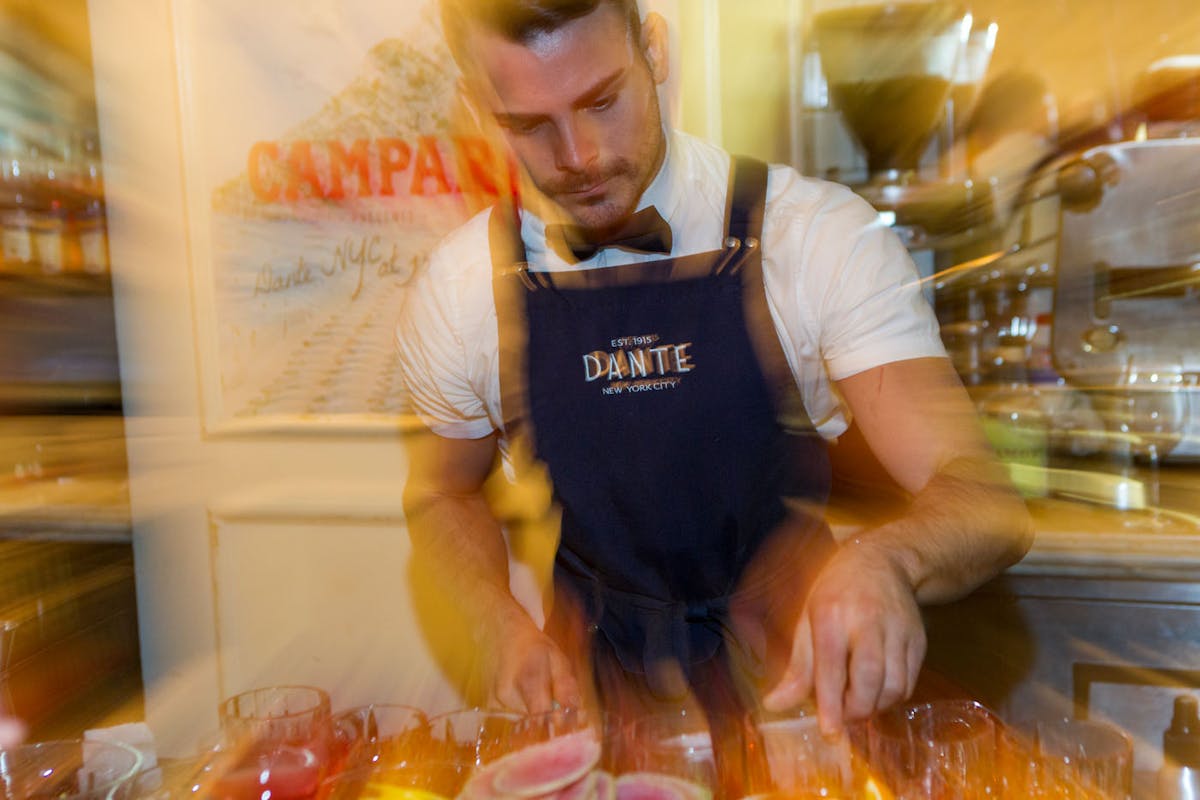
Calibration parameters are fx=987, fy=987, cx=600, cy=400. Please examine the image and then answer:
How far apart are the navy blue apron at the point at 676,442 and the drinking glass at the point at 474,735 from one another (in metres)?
0.65

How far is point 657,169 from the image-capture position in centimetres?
156

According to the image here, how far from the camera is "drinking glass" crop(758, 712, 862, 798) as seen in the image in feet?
2.59

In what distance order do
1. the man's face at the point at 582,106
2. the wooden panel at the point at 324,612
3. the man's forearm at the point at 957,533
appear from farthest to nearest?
1. the wooden panel at the point at 324,612
2. the man's face at the point at 582,106
3. the man's forearm at the point at 957,533

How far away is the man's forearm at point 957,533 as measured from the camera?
111cm

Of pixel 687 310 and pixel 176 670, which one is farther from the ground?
pixel 687 310

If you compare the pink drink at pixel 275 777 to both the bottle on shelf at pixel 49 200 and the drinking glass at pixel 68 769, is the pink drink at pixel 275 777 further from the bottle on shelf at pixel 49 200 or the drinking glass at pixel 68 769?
the bottle on shelf at pixel 49 200

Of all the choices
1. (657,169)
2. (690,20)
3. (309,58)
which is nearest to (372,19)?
(309,58)

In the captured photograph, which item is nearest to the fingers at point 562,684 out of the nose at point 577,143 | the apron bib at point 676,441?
the apron bib at point 676,441

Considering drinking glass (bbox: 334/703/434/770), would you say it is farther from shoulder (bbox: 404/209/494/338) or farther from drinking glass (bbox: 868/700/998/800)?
shoulder (bbox: 404/209/494/338)

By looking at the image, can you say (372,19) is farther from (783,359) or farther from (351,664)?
(351,664)

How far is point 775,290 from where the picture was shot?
1.52 m

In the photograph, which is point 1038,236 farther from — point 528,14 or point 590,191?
point 528,14

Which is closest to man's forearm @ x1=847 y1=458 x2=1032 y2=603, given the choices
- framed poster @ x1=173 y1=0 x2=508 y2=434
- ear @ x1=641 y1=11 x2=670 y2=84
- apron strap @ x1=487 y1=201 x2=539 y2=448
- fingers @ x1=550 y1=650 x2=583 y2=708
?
fingers @ x1=550 y1=650 x2=583 y2=708

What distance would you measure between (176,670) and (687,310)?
5.97 ft
